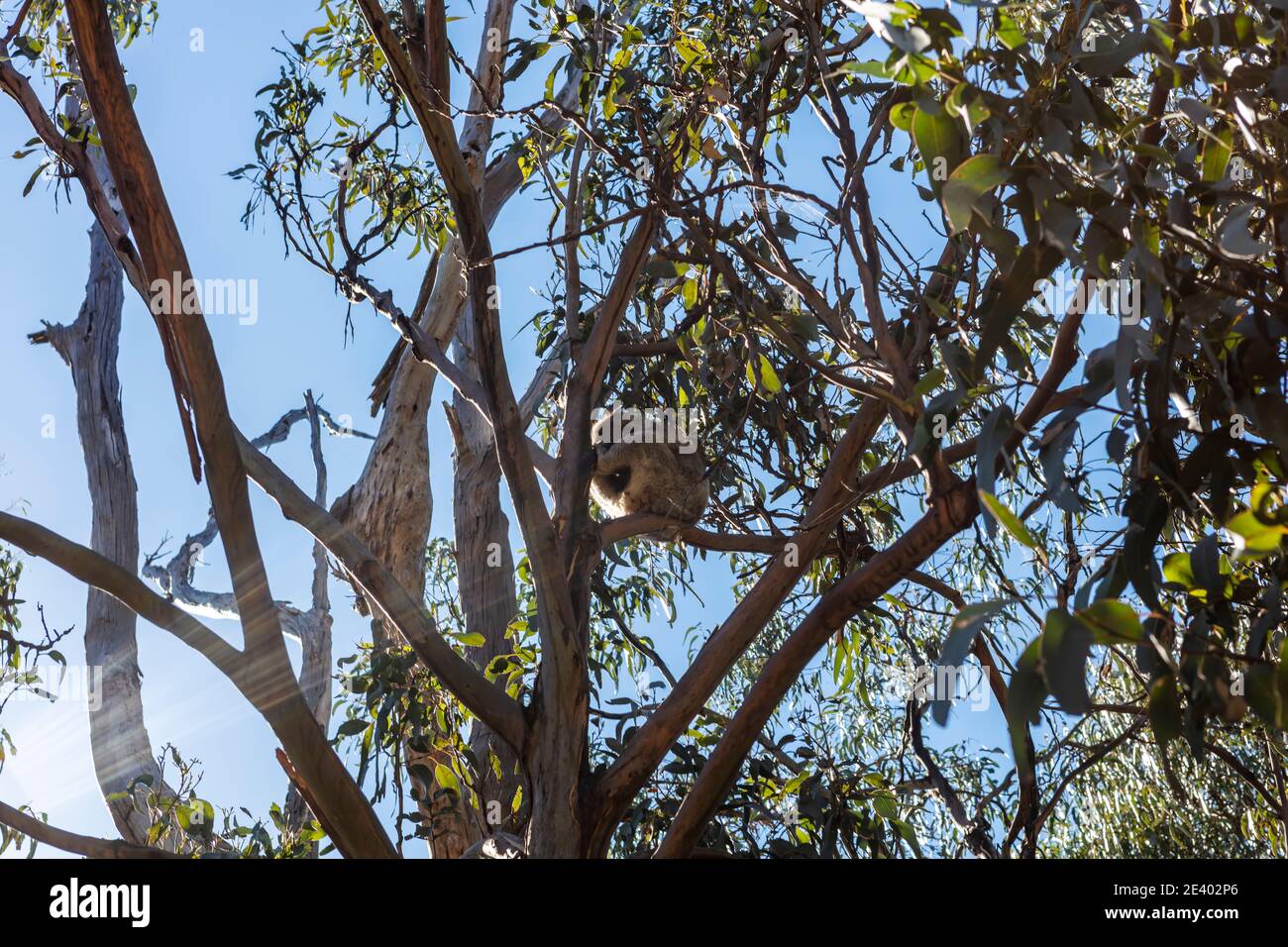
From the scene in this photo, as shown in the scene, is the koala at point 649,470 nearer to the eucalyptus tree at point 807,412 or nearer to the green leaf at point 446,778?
the eucalyptus tree at point 807,412

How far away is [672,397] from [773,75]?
897 millimetres

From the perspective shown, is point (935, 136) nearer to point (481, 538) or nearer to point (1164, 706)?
point (1164, 706)

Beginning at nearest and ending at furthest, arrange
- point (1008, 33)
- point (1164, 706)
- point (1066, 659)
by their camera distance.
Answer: point (1066, 659), point (1164, 706), point (1008, 33)

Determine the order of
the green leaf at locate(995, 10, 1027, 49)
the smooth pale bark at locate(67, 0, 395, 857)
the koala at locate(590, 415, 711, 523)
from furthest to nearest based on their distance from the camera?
the koala at locate(590, 415, 711, 523) → the smooth pale bark at locate(67, 0, 395, 857) → the green leaf at locate(995, 10, 1027, 49)

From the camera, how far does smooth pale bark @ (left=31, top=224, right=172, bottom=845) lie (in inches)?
Result: 198

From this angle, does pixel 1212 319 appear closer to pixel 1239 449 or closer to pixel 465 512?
pixel 1239 449

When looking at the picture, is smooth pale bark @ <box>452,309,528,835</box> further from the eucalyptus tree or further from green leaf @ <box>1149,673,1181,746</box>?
green leaf @ <box>1149,673,1181,746</box>

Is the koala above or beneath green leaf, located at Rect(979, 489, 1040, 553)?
above

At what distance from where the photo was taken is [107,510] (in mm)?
5441

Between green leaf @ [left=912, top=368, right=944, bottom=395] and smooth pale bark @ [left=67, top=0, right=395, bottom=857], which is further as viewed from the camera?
smooth pale bark @ [left=67, top=0, right=395, bottom=857]

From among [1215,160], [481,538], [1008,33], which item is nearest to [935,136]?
[1008,33]

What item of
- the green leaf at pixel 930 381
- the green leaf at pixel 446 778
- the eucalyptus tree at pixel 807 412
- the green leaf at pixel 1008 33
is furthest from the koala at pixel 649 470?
the green leaf at pixel 1008 33

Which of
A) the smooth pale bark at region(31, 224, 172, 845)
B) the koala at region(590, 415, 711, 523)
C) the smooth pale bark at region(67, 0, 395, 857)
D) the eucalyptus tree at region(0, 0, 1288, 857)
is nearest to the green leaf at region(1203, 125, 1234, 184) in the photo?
the eucalyptus tree at region(0, 0, 1288, 857)

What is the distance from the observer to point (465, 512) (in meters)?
4.43
